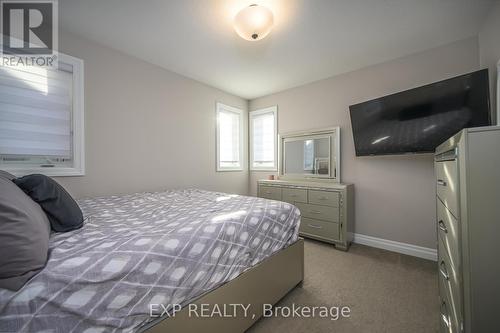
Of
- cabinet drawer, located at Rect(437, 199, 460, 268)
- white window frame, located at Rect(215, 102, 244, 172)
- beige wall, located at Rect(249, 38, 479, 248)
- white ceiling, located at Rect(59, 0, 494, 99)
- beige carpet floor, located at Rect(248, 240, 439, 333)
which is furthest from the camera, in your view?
white window frame, located at Rect(215, 102, 244, 172)

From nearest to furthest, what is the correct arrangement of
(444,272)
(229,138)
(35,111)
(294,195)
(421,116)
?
1. (444,272)
2. (35,111)
3. (421,116)
4. (294,195)
5. (229,138)

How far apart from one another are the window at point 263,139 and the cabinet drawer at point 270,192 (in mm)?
549

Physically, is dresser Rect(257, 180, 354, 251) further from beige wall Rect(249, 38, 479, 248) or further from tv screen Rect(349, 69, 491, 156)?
tv screen Rect(349, 69, 491, 156)

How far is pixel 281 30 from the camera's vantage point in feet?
6.45

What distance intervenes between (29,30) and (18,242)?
2.29m

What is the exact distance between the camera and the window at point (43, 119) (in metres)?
1.75

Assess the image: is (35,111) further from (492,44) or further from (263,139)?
(492,44)

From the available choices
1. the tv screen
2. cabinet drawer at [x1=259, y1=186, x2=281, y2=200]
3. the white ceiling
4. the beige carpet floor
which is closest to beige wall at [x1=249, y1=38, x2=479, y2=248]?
the white ceiling

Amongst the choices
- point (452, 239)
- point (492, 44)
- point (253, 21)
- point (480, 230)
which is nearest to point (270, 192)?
point (253, 21)

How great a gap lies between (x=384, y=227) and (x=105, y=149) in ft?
12.0

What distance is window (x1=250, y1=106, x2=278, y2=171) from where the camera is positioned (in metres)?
3.76

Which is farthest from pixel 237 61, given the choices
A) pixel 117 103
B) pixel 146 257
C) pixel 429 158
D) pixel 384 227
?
pixel 384 227

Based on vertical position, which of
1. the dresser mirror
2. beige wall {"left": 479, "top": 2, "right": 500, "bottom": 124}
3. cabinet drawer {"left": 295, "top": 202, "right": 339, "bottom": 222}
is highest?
beige wall {"left": 479, "top": 2, "right": 500, "bottom": 124}

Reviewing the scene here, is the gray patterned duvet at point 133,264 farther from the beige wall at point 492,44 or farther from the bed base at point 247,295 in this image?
the beige wall at point 492,44
